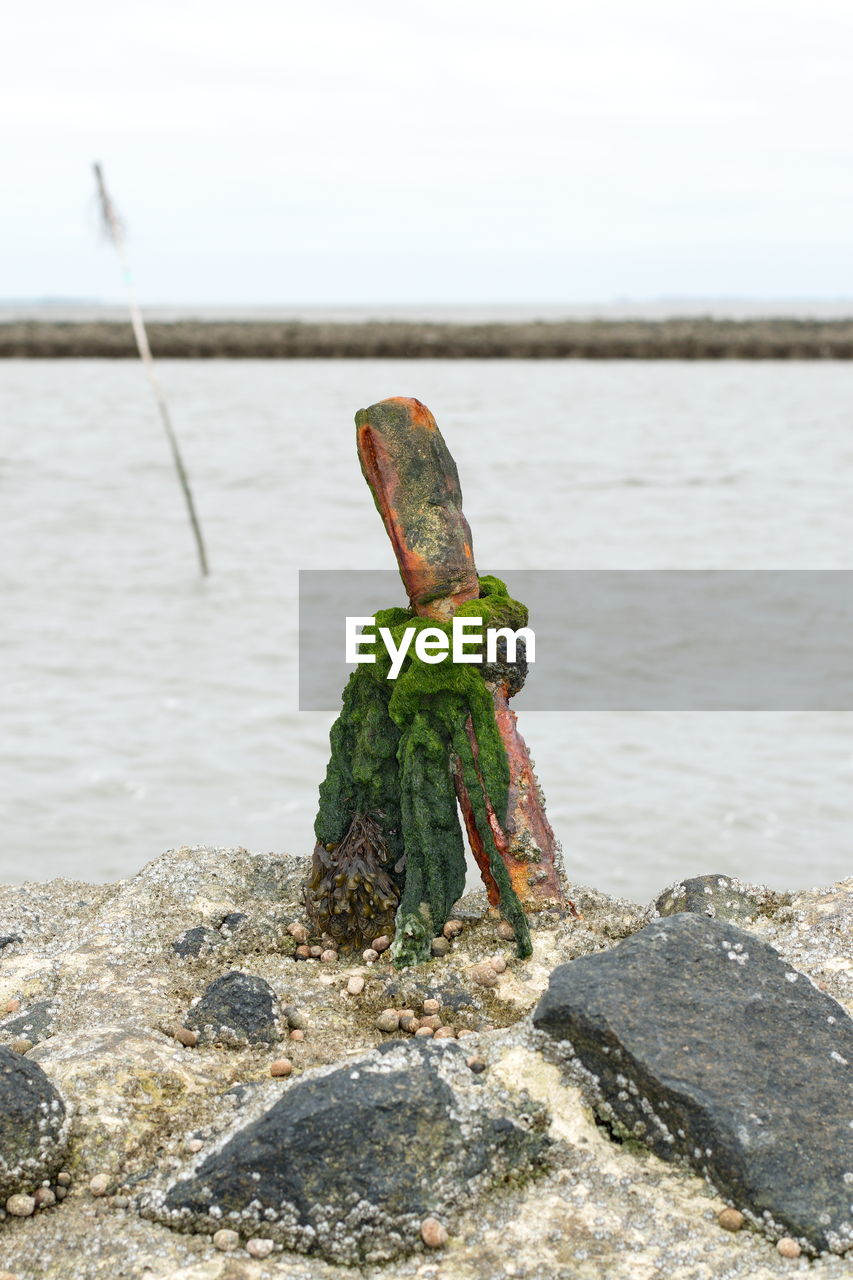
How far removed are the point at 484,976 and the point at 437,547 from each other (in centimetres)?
152

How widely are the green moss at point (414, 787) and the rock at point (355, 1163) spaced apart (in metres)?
1.07

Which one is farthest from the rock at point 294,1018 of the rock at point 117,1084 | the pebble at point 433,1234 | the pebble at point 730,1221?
the pebble at point 730,1221

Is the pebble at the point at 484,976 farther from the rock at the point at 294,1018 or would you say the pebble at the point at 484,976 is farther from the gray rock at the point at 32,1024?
the gray rock at the point at 32,1024

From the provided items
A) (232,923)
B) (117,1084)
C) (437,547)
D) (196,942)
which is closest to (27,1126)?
(117,1084)

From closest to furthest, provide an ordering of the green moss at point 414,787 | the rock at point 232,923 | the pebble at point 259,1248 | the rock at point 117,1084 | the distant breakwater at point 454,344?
the pebble at point 259,1248 → the rock at point 117,1084 → the green moss at point 414,787 → the rock at point 232,923 → the distant breakwater at point 454,344

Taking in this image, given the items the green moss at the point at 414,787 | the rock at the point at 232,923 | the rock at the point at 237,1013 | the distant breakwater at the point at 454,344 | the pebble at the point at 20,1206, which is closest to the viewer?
the pebble at the point at 20,1206

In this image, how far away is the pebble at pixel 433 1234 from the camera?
3.04m

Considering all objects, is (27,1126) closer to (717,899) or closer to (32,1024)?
(32,1024)

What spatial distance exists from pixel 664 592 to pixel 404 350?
43.1 m

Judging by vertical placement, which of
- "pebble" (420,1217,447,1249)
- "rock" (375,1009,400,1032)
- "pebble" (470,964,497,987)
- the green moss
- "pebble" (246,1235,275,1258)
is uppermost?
the green moss

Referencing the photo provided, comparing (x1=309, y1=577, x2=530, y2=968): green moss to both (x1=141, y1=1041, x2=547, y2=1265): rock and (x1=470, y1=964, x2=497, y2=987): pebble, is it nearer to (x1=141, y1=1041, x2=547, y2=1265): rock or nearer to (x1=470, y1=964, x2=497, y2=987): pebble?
(x1=470, y1=964, x2=497, y2=987): pebble

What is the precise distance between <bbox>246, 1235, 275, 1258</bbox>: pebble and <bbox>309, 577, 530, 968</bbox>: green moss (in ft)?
4.63

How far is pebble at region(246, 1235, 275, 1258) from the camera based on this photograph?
300 cm

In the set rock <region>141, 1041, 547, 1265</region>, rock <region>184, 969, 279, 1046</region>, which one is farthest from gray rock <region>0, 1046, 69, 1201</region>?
rock <region>184, 969, 279, 1046</region>
